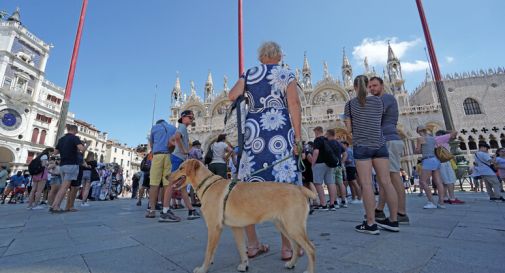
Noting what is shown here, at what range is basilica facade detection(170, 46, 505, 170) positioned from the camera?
2298 cm

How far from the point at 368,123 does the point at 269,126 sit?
156 centimetres

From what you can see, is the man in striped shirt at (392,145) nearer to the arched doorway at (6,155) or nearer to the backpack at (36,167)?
the backpack at (36,167)

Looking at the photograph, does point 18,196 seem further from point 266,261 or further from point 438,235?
point 438,235

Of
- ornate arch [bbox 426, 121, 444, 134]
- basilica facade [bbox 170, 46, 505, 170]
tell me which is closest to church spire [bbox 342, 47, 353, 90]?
basilica facade [bbox 170, 46, 505, 170]

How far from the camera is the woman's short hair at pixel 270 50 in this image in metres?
2.12

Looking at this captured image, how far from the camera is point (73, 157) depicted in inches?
197

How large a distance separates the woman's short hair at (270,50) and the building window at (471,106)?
109ft

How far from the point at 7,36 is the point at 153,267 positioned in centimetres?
3959

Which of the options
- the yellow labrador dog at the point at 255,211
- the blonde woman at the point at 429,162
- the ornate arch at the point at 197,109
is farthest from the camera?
the ornate arch at the point at 197,109

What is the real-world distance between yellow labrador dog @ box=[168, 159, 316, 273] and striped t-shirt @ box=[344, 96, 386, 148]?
5.34ft

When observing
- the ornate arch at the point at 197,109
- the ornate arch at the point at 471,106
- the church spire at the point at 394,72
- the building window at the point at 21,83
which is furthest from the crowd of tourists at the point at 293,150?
the building window at the point at 21,83

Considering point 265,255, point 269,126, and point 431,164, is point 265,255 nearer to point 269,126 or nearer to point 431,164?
point 269,126

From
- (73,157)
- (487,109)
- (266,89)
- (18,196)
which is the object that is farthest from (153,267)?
(487,109)

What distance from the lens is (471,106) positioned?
25.7m
